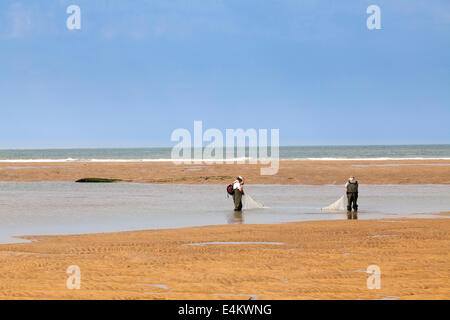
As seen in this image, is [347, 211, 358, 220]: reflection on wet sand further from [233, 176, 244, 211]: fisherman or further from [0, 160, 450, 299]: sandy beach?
[233, 176, 244, 211]: fisherman

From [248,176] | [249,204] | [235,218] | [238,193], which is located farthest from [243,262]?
[248,176]

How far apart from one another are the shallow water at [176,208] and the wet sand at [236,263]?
314cm

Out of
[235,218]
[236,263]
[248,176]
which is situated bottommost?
[236,263]


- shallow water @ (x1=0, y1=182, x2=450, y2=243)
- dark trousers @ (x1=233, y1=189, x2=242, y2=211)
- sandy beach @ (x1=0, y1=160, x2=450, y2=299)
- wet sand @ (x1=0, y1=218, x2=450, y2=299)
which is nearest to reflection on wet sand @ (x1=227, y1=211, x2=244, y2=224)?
shallow water @ (x1=0, y1=182, x2=450, y2=243)

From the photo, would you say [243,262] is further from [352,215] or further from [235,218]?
[352,215]

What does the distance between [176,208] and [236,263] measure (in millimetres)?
15560

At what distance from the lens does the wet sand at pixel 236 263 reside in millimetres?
10469

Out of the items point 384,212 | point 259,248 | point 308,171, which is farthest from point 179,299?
point 308,171

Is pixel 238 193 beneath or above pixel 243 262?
above

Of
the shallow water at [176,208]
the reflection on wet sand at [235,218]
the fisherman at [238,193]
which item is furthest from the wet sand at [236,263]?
the fisherman at [238,193]

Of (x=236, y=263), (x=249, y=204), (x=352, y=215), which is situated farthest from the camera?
(x=249, y=204)

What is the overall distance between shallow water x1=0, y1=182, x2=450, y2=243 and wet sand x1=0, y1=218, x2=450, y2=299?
3.14 m

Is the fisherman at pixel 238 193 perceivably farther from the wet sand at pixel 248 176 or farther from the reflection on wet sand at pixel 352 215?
the wet sand at pixel 248 176

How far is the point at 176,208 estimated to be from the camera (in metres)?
28.7
